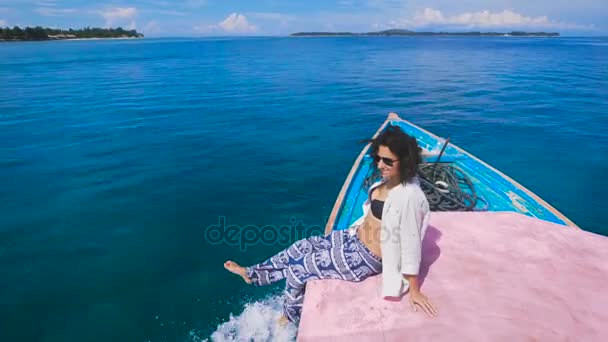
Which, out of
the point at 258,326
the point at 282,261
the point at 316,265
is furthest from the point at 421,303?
the point at 258,326

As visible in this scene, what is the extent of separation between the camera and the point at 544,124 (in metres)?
15.3

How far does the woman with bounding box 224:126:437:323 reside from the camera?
3008 millimetres

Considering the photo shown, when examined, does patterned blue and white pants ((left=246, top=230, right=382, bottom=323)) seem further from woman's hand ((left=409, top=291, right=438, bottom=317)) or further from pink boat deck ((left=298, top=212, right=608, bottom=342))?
woman's hand ((left=409, top=291, right=438, bottom=317))

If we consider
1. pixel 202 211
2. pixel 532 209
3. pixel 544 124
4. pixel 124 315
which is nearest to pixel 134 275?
pixel 124 315

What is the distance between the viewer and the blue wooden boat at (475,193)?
5.70 meters

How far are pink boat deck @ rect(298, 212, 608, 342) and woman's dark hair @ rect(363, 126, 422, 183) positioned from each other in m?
1.20

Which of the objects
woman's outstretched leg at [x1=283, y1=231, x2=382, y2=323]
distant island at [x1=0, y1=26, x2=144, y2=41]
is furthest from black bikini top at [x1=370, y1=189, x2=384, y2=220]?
distant island at [x1=0, y1=26, x2=144, y2=41]

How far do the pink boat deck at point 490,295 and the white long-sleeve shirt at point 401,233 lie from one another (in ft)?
0.88

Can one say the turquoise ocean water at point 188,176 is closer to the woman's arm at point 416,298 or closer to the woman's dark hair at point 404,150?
the woman's arm at point 416,298

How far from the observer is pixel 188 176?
10.2m

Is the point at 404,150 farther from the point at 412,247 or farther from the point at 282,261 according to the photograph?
the point at 282,261

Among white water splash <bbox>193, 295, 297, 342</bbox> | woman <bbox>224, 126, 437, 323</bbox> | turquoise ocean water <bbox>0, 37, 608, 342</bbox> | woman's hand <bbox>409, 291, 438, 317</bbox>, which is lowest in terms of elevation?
white water splash <bbox>193, 295, 297, 342</bbox>

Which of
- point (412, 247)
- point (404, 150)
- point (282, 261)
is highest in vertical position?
point (404, 150)

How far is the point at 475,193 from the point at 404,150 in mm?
4073
